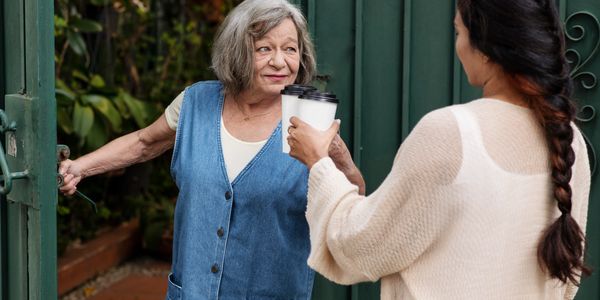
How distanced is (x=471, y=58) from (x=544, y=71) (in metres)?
0.15

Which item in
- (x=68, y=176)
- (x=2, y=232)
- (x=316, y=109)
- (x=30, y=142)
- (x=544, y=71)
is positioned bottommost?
(x=2, y=232)

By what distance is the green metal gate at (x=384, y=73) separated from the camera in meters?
2.76

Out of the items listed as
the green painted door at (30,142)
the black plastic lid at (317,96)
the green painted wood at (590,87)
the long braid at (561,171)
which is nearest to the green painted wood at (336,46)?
the green painted wood at (590,87)

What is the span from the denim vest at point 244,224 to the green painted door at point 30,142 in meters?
0.40

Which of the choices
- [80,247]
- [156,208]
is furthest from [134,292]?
[156,208]

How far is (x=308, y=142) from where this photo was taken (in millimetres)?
1989

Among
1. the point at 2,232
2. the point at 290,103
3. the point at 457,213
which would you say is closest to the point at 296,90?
the point at 290,103

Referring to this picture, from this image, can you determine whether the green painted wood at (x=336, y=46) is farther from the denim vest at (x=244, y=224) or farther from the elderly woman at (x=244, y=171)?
the denim vest at (x=244, y=224)

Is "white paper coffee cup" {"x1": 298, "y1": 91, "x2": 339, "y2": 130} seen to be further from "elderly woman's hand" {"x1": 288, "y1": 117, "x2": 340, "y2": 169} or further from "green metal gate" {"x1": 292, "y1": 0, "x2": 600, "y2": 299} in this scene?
"green metal gate" {"x1": 292, "y1": 0, "x2": 600, "y2": 299}

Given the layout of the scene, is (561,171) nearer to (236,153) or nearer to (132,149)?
(236,153)

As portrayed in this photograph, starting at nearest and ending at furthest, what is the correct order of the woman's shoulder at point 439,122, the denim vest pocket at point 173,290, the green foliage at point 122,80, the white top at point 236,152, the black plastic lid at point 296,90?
the woman's shoulder at point 439,122 < the black plastic lid at point 296,90 < the white top at point 236,152 < the denim vest pocket at point 173,290 < the green foliage at point 122,80

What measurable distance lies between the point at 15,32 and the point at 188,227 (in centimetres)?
74

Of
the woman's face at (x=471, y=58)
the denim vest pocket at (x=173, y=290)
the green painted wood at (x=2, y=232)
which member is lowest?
the denim vest pocket at (x=173, y=290)

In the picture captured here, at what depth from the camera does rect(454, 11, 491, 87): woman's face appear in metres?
1.77
